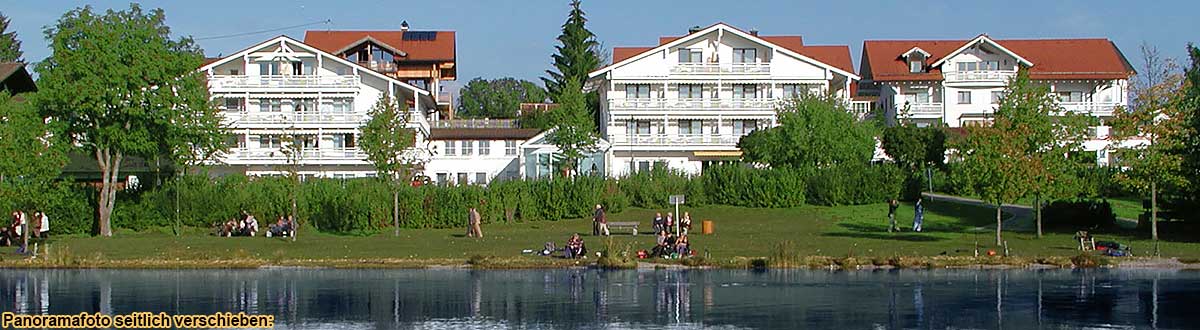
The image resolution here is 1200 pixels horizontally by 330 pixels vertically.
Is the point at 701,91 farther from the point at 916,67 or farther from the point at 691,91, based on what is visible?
the point at 916,67

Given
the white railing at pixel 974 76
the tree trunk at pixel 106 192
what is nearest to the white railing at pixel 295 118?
the tree trunk at pixel 106 192

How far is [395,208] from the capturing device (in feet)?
185

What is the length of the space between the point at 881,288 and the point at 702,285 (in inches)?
186

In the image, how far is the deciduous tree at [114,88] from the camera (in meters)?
55.9

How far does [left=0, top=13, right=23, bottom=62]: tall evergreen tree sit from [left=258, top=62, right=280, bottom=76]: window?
29.0 m

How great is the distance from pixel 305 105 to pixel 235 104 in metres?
4.47

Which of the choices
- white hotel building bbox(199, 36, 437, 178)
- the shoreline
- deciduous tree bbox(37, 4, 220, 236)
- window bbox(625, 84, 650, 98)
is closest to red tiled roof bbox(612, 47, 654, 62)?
window bbox(625, 84, 650, 98)

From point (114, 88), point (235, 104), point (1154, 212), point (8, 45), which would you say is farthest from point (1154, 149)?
point (8, 45)

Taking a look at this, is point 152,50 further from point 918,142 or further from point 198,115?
point 918,142

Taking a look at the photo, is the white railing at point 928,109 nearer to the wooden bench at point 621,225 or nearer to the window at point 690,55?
the window at point 690,55

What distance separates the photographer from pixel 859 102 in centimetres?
10281

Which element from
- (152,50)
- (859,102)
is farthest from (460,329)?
(859,102)

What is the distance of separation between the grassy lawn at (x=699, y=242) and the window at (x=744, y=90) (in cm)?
2719

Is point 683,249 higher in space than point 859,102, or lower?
lower
